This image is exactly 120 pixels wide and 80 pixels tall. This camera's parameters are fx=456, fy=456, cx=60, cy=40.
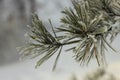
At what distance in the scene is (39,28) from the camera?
1.22 meters

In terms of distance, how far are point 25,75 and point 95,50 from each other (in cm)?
436

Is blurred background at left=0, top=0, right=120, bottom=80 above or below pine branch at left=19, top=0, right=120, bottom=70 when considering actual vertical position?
below

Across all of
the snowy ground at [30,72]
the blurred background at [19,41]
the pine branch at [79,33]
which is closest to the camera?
the pine branch at [79,33]

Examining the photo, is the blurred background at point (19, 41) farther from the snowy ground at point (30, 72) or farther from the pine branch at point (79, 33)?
the pine branch at point (79, 33)

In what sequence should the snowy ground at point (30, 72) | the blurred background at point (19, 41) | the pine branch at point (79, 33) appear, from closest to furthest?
the pine branch at point (79, 33)
the snowy ground at point (30, 72)
the blurred background at point (19, 41)

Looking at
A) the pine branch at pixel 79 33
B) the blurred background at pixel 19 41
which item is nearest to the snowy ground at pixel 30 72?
the blurred background at pixel 19 41

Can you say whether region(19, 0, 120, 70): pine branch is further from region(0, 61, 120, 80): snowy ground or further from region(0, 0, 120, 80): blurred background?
region(0, 0, 120, 80): blurred background

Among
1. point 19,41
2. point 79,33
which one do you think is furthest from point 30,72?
point 79,33

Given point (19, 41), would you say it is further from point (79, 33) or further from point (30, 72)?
point (79, 33)

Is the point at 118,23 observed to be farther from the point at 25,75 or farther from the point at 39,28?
the point at 25,75

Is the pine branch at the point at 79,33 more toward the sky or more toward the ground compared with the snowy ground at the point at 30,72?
more toward the sky

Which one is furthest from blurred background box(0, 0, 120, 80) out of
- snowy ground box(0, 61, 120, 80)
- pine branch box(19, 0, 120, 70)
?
pine branch box(19, 0, 120, 70)

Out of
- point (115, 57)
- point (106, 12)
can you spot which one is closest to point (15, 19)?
point (115, 57)

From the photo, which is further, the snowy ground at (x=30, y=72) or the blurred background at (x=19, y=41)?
the blurred background at (x=19, y=41)
